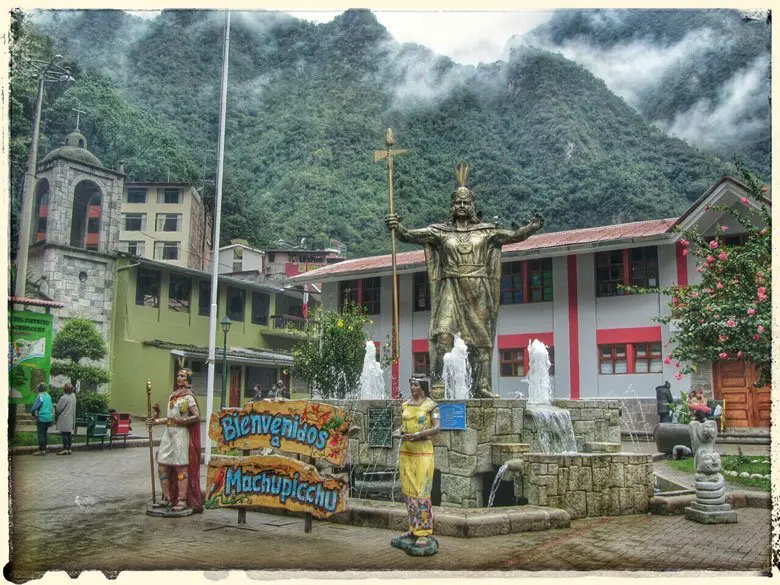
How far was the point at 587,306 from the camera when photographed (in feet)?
68.3

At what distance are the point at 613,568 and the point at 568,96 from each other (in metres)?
43.1

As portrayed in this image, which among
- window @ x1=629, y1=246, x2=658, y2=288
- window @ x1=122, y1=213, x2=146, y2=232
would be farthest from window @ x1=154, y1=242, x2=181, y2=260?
window @ x1=629, y1=246, x2=658, y2=288

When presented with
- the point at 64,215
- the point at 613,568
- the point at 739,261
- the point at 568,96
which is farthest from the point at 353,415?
the point at 568,96

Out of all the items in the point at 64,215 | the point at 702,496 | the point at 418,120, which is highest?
the point at 418,120

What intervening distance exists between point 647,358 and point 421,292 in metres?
7.54

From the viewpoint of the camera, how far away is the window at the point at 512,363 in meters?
21.7

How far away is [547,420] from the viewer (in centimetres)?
912

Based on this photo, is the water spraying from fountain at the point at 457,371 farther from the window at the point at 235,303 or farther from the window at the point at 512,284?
the window at the point at 235,303

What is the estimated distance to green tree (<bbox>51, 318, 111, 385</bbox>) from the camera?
48.8 ft

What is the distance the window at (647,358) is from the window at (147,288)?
48.1ft

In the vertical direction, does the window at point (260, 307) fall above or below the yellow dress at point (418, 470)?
above

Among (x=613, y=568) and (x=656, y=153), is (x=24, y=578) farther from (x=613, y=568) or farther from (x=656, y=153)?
(x=656, y=153)

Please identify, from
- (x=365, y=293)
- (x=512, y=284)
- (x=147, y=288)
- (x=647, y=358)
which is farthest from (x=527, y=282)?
(x=147, y=288)

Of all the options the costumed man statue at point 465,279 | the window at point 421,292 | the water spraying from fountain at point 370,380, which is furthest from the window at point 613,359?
the costumed man statue at point 465,279
